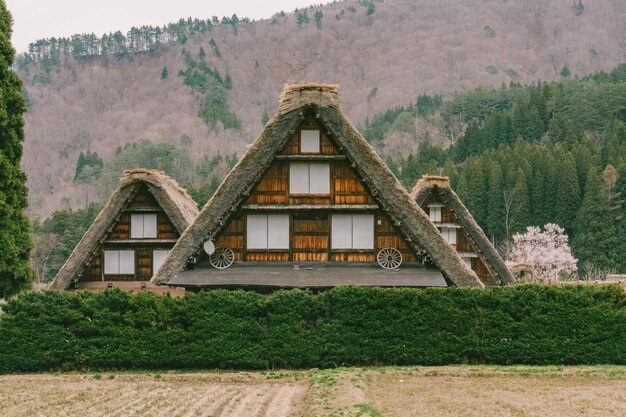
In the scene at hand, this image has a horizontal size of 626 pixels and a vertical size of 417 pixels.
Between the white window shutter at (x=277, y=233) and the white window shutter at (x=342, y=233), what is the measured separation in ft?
4.84

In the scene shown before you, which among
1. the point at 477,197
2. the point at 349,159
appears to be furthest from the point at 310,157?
the point at 477,197

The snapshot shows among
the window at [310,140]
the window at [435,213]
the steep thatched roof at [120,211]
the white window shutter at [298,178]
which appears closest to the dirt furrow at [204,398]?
the white window shutter at [298,178]

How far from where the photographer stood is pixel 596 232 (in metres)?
67.2

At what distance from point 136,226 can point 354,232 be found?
11094 millimetres

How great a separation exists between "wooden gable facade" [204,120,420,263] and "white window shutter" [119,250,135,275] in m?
8.45

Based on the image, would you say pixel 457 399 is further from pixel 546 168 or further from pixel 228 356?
pixel 546 168

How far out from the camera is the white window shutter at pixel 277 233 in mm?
22266

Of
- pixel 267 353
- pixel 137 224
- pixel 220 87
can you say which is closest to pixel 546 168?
pixel 137 224

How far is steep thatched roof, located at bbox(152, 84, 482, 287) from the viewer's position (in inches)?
833

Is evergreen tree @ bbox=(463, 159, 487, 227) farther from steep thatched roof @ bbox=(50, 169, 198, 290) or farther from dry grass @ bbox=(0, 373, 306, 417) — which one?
dry grass @ bbox=(0, 373, 306, 417)

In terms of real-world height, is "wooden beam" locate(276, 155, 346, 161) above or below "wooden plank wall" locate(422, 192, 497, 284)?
above

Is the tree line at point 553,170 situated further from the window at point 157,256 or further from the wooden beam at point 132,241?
the wooden beam at point 132,241

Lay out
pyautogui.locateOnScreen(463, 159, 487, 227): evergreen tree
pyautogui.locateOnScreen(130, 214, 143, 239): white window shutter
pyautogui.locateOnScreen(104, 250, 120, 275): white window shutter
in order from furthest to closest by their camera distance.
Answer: pyautogui.locateOnScreen(463, 159, 487, 227): evergreen tree
pyautogui.locateOnScreen(104, 250, 120, 275): white window shutter
pyautogui.locateOnScreen(130, 214, 143, 239): white window shutter

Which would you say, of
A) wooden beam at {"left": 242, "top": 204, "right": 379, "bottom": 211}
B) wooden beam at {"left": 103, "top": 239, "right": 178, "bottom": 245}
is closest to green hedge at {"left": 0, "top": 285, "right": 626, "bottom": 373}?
wooden beam at {"left": 242, "top": 204, "right": 379, "bottom": 211}
